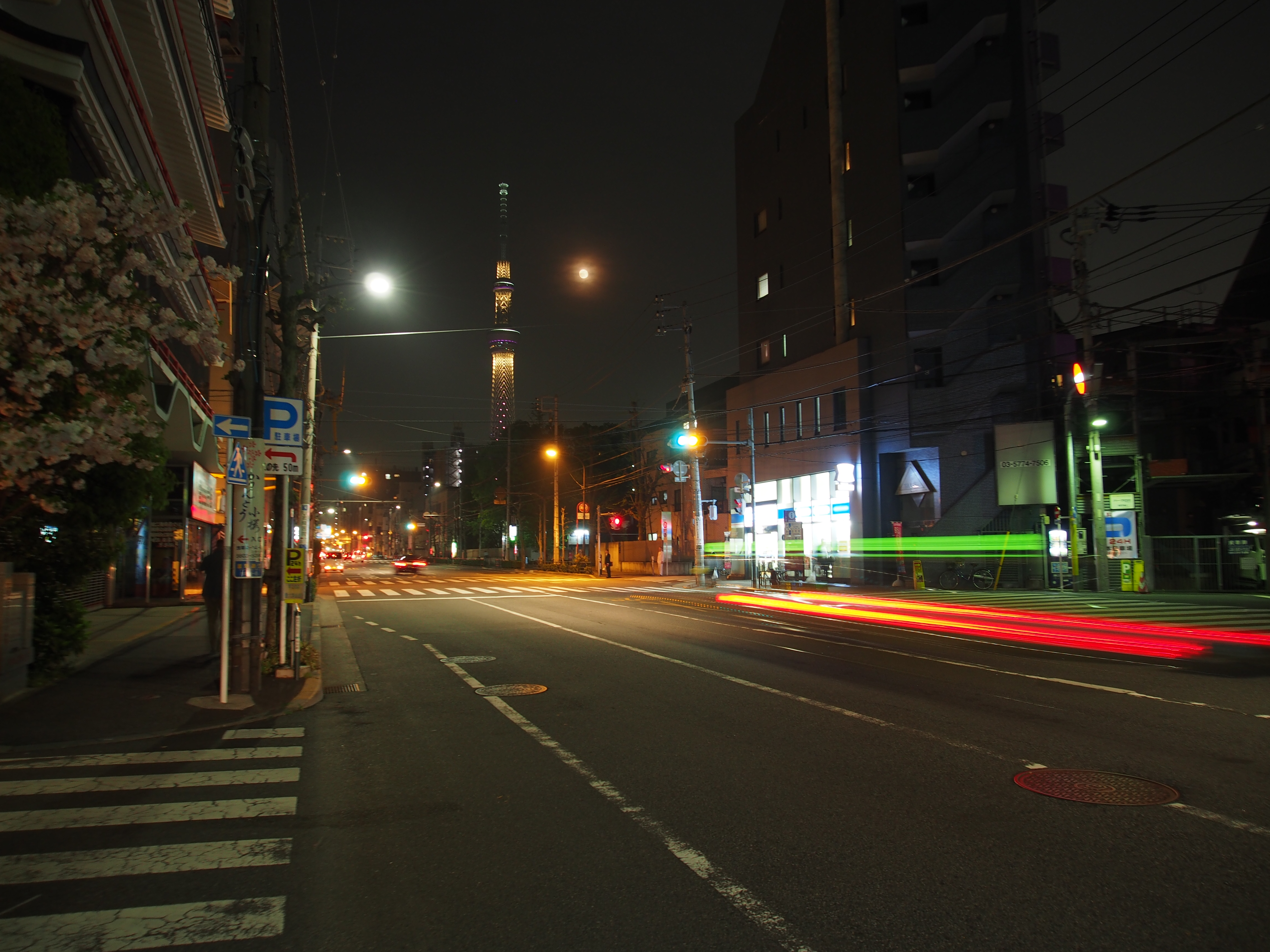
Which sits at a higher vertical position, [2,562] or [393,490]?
[393,490]

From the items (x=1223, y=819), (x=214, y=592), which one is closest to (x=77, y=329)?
(x=214, y=592)

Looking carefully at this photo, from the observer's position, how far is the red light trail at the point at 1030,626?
1445 centimetres

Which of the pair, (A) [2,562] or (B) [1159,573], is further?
(B) [1159,573]

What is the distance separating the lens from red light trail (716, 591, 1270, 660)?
14445 millimetres

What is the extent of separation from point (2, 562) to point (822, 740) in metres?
9.54

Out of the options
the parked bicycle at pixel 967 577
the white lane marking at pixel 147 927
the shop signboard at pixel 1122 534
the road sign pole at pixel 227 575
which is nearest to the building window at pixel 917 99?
the parked bicycle at pixel 967 577

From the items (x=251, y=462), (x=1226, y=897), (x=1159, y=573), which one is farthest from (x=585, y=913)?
(x=1159, y=573)

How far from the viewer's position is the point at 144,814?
5898 mm

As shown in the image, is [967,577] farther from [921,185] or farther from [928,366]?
[921,185]

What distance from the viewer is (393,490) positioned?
187000 mm

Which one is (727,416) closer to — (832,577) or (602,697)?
(832,577)

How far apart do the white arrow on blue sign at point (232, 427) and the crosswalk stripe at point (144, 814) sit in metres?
5.03

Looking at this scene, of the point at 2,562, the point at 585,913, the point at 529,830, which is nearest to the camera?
the point at 585,913

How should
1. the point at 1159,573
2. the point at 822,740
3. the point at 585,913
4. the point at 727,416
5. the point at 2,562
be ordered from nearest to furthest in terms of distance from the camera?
the point at 585,913 < the point at 822,740 < the point at 2,562 < the point at 1159,573 < the point at 727,416
